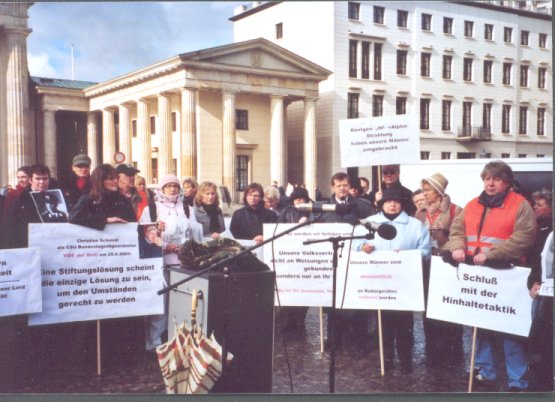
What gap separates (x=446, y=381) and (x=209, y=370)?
2.37 meters

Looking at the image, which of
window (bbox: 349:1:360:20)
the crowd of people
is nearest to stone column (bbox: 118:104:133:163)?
the crowd of people

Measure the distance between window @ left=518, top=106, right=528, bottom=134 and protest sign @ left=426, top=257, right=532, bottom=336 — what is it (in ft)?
6.41

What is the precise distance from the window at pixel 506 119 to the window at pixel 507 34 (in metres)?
0.75

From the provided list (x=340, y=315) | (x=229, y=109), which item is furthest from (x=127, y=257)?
(x=229, y=109)

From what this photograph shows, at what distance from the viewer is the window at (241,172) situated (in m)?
14.1

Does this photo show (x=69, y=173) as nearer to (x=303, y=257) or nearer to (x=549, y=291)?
(x=303, y=257)

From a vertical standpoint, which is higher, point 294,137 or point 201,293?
point 294,137

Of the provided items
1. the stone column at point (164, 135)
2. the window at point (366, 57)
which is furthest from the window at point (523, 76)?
the stone column at point (164, 135)

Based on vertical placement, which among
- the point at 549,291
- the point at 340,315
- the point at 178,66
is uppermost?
the point at 178,66

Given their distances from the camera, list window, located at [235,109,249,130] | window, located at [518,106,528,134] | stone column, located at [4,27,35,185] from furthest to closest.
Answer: window, located at [235,109,249,130]
stone column, located at [4,27,35,185]
window, located at [518,106,528,134]

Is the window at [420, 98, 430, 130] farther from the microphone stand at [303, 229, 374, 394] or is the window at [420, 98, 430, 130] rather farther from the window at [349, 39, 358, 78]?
the microphone stand at [303, 229, 374, 394]

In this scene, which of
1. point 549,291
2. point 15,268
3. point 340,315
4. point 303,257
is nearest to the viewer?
point 549,291

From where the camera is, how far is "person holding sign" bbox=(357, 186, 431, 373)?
5504mm

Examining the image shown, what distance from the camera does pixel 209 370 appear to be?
4.14 metres
